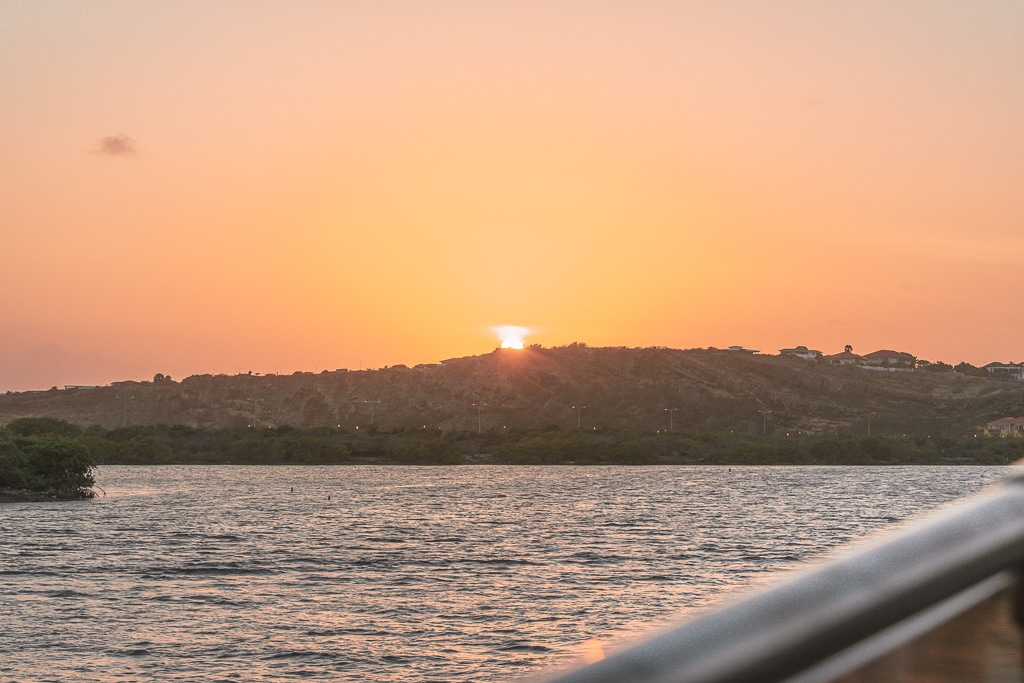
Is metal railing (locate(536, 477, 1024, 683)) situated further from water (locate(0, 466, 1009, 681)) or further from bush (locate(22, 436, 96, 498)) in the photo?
bush (locate(22, 436, 96, 498))

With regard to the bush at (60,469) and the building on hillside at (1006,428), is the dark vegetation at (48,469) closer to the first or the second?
the bush at (60,469)

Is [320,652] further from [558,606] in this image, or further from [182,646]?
[558,606]

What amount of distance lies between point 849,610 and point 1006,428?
202339 mm

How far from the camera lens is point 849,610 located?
A: 1378mm

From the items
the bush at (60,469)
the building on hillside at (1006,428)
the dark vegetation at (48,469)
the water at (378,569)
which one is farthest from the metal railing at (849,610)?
the building on hillside at (1006,428)

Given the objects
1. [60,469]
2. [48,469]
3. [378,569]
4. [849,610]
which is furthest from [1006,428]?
[849,610]

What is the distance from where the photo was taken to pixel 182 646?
45.8m

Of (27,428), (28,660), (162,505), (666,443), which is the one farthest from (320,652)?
(666,443)

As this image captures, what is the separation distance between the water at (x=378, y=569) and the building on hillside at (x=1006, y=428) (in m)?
42.3

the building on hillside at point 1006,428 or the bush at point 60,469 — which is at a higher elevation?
the building on hillside at point 1006,428

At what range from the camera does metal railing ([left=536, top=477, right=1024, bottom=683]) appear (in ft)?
3.98

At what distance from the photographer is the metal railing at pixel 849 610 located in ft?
3.98

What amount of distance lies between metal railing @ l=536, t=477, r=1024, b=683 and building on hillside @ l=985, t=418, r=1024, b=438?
19406cm

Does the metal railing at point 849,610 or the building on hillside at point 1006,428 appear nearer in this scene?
the metal railing at point 849,610
